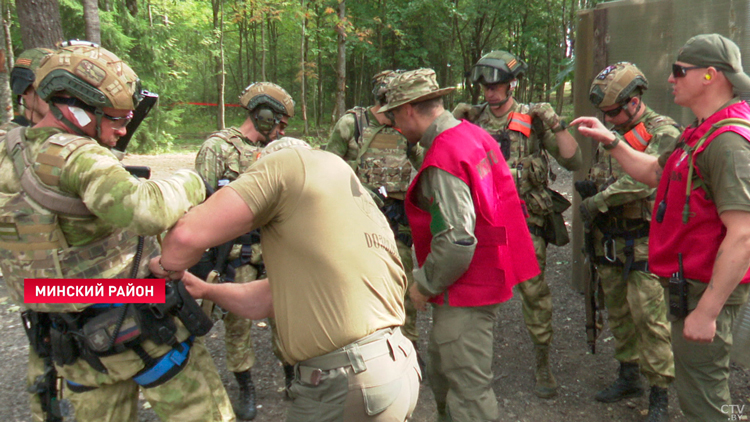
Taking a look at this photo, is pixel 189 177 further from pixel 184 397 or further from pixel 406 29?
pixel 406 29

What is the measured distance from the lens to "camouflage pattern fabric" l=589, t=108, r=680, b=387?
3732 millimetres

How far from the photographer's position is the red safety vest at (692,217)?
8.63ft

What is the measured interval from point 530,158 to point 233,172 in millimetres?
2352

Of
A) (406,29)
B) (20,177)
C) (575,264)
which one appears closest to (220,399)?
(20,177)

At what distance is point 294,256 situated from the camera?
79.0 inches

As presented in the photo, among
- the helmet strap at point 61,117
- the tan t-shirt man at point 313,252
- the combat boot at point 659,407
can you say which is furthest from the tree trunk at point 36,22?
the combat boot at point 659,407

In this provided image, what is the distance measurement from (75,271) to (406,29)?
2002cm

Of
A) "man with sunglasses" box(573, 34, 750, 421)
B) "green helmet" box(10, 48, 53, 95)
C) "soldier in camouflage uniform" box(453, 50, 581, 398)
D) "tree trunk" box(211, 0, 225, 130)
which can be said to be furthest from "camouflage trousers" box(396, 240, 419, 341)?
"tree trunk" box(211, 0, 225, 130)

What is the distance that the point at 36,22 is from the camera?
19.9 ft

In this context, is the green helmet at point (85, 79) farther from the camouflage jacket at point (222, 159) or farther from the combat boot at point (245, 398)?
the combat boot at point (245, 398)

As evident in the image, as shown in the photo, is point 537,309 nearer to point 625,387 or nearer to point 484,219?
point 625,387

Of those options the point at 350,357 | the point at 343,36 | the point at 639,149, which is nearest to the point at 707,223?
the point at 639,149

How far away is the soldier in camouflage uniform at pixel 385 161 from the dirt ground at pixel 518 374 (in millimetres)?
852

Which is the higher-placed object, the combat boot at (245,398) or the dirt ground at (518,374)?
the combat boot at (245,398)
